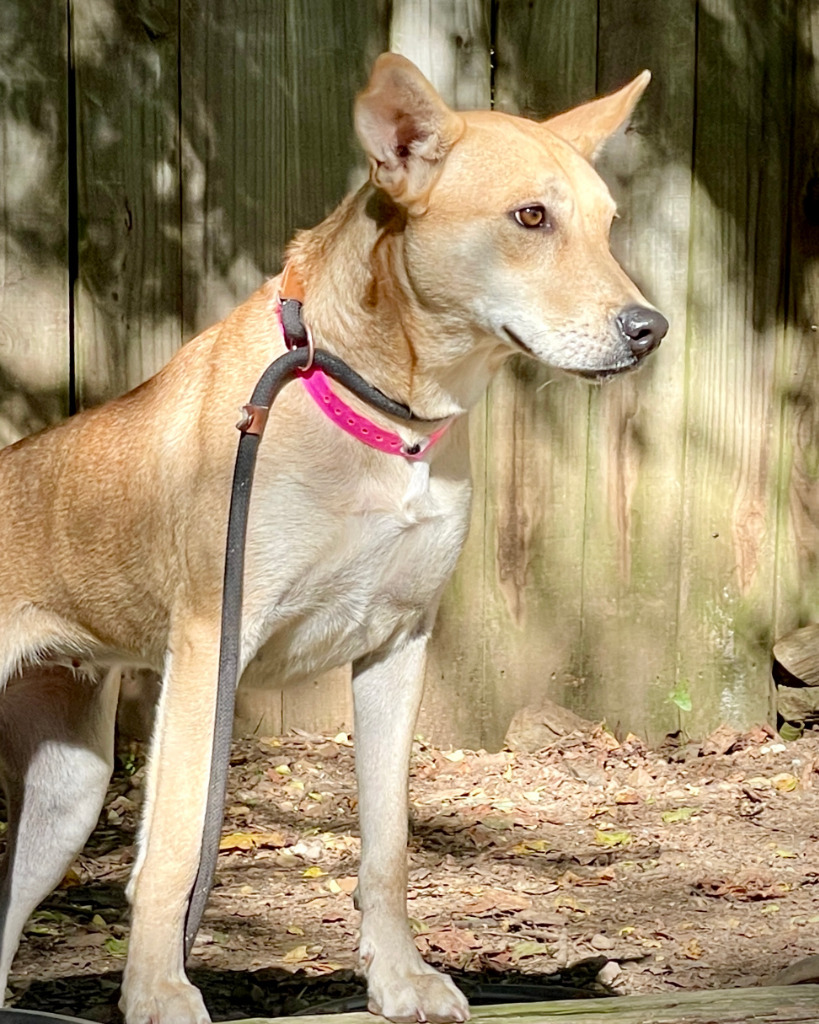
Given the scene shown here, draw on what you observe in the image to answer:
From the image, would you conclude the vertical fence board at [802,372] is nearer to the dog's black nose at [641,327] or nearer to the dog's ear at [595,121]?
the dog's ear at [595,121]

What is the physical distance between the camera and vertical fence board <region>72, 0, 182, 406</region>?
5.12 metres

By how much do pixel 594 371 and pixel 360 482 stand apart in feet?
1.82

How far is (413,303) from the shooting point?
3346mm

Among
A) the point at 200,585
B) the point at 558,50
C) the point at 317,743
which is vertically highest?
the point at 558,50

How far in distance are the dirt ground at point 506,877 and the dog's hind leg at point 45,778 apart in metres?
0.42

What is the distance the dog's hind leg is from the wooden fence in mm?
1542

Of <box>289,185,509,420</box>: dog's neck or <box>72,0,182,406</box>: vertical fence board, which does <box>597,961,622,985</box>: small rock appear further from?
<box>72,0,182,406</box>: vertical fence board

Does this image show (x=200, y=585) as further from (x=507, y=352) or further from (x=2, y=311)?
(x=2, y=311)

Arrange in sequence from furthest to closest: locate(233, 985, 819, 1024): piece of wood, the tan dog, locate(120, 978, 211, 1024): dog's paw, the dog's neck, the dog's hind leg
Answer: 1. the dog's hind leg
2. the dog's neck
3. the tan dog
4. locate(120, 978, 211, 1024): dog's paw
5. locate(233, 985, 819, 1024): piece of wood

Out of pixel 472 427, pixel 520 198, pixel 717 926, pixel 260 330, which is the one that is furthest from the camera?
pixel 472 427

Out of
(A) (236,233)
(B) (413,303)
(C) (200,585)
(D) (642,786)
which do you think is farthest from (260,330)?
(D) (642,786)

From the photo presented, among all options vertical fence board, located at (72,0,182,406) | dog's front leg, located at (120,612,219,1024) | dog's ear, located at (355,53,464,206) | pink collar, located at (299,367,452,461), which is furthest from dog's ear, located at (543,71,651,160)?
vertical fence board, located at (72,0,182,406)

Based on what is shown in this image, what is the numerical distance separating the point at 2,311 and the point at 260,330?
A: 6.66ft

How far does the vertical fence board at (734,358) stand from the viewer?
5.44 metres
